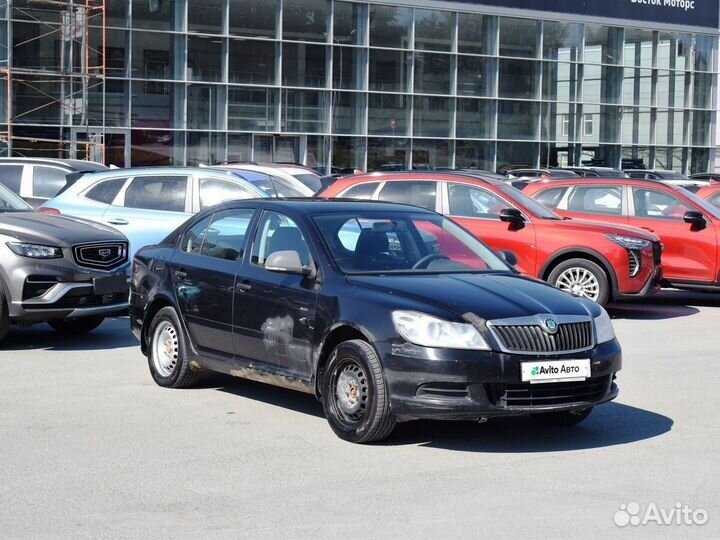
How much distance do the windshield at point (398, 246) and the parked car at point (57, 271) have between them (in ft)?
13.1

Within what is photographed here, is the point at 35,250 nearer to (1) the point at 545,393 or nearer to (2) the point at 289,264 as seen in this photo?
(2) the point at 289,264

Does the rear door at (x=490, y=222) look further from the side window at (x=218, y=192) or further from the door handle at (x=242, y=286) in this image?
the door handle at (x=242, y=286)

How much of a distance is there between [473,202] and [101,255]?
536 cm

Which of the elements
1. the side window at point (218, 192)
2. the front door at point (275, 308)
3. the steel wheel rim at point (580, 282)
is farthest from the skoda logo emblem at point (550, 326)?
the side window at point (218, 192)

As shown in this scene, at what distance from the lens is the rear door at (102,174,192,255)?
14617 mm

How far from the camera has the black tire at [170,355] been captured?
29.9 feet

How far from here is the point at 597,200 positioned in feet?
54.4

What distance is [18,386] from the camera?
9438 millimetres

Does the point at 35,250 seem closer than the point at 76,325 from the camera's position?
Yes

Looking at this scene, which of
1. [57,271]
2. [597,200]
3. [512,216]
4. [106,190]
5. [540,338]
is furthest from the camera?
[597,200]

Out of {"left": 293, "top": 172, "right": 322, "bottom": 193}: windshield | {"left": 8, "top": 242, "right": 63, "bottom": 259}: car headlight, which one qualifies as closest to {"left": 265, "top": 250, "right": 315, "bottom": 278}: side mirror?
{"left": 8, "top": 242, "right": 63, "bottom": 259}: car headlight

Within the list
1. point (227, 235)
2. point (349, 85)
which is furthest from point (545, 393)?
point (349, 85)

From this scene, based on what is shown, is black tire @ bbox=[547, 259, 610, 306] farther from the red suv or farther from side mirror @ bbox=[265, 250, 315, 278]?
side mirror @ bbox=[265, 250, 315, 278]

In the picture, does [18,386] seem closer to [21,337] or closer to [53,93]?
[21,337]
